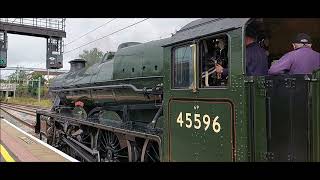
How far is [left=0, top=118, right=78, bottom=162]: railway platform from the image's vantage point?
8055 millimetres

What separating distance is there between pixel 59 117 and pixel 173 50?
838 centimetres

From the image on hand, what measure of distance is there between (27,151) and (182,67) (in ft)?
17.1

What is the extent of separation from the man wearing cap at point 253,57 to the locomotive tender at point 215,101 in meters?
0.16

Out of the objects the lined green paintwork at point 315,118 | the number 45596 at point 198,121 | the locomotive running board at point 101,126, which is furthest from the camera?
the locomotive running board at point 101,126

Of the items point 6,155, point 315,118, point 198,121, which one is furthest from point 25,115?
point 315,118

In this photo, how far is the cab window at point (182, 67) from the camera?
5.43 metres

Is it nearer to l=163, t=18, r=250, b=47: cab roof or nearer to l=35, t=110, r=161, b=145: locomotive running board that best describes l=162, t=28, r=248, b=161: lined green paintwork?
l=163, t=18, r=250, b=47: cab roof

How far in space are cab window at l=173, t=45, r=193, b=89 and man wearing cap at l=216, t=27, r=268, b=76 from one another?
580 millimetres

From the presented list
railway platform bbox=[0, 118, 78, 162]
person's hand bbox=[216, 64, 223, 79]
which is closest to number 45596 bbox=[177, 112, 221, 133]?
person's hand bbox=[216, 64, 223, 79]

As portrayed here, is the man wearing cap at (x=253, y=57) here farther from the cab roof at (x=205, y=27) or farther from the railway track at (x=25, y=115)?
the railway track at (x=25, y=115)

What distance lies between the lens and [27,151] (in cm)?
902

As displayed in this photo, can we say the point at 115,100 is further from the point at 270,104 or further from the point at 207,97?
the point at 270,104

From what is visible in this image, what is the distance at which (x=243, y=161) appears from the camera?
4434mm

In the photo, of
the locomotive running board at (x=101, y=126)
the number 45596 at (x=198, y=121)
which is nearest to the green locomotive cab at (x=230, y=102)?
the number 45596 at (x=198, y=121)
